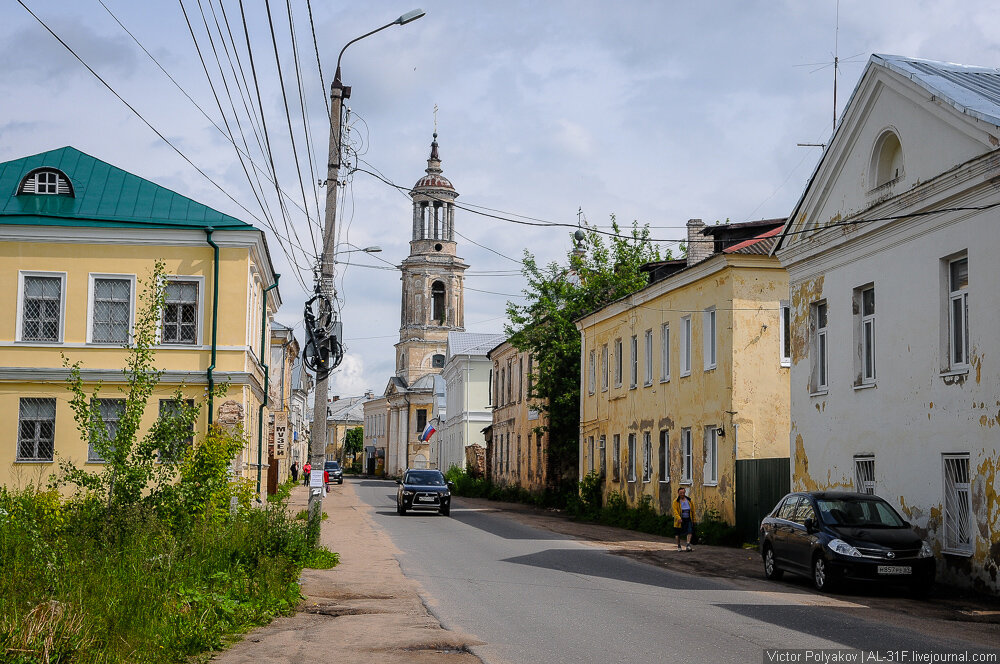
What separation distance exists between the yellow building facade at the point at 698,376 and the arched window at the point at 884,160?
3464mm

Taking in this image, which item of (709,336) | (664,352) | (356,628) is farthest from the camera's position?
(664,352)

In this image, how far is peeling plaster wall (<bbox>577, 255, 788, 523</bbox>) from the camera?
25734 mm

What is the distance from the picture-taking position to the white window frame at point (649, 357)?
32.0m

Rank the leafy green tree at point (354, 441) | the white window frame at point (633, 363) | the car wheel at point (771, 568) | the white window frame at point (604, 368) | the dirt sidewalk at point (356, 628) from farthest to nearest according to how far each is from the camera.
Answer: the leafy green tree at point (354, 441) → the white window frame at point (604, 368) → the white window frame at point (633, 363) → the car wheel at point (771, 568) → the dirt sidewalk at point (356, 628)

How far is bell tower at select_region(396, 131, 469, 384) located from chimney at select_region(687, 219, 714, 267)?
53878 mm

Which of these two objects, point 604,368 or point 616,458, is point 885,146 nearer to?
point 616,458

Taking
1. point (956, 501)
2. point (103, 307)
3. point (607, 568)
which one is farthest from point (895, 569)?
point (103, 307)

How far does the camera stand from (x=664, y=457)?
30500 millimetres

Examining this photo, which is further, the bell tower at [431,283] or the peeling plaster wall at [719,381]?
the bell tower at [431,283]

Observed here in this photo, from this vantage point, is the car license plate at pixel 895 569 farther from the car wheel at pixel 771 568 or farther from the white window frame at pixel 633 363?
the white window frame at pixel 633 363

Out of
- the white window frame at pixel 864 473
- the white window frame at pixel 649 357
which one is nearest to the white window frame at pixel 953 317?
the white window frame at pixel 864 473

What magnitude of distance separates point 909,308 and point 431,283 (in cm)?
7561

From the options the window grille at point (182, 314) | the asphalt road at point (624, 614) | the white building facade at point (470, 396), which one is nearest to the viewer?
the asphalt road at point (624, 614)

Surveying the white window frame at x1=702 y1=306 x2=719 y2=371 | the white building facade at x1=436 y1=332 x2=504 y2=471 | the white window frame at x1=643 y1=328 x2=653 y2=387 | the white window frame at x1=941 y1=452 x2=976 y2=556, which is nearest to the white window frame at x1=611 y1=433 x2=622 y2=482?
the white window frame at x1=643 y1=328 x2=653 y2=387
